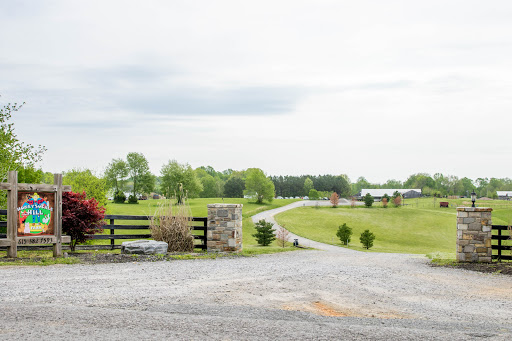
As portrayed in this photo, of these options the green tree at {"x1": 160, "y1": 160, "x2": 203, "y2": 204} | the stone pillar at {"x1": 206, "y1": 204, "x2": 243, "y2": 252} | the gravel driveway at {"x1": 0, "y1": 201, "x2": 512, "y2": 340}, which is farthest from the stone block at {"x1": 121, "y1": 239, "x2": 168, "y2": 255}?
the green tree at {"x1": 160, "y1": 160, "x2": 203, "y2": 204}

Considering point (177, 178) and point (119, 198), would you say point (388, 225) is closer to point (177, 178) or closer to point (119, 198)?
point (177, 178)

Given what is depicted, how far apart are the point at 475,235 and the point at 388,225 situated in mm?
35367

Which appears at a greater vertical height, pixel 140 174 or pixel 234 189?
pixel 140 174

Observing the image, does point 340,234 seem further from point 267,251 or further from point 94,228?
point 94,228

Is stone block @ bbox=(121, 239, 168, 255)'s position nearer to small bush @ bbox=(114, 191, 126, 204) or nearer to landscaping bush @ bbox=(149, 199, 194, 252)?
landscaping bush @ bbox=(149, 199, 194, 252)

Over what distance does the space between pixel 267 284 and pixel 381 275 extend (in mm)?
3443

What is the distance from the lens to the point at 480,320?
22.0 feet

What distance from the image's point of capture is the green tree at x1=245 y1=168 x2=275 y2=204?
214 ft

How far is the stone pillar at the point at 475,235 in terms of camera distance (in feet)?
46.1

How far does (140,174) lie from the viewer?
2783 inches

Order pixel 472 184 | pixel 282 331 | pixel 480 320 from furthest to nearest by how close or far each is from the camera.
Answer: pixel 472 184, pixel 480 320, pixel 282 331

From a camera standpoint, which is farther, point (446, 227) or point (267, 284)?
point (446, 227)

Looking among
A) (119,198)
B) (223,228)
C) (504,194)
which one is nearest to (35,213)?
(223,228)

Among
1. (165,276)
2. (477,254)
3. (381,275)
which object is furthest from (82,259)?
(477,254)
